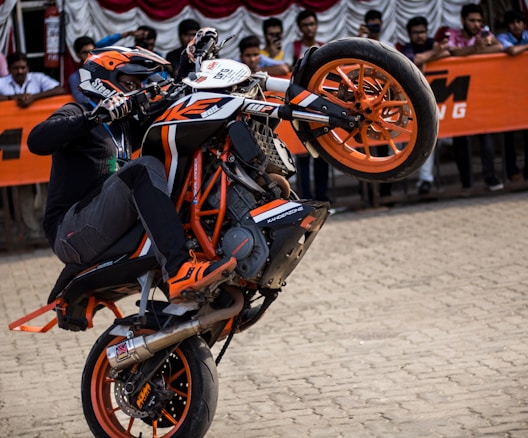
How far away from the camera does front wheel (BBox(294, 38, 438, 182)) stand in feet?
17.1

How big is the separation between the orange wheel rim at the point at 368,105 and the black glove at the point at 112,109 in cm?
92

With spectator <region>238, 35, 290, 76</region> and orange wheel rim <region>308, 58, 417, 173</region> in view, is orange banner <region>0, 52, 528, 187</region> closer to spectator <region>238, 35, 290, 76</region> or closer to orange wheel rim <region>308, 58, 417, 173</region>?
spectator <region>238, 35, 290, 76</region>

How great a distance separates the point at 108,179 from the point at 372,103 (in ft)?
4.62

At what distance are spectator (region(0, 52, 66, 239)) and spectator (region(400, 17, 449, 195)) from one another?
3831mm

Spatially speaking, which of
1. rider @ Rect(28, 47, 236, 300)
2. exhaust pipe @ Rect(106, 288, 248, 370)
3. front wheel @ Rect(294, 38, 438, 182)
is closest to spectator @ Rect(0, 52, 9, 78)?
rider @ Rect(28, 47, 236, 300)

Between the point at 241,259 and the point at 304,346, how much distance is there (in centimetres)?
243

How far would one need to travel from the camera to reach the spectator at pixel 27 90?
1163 cm

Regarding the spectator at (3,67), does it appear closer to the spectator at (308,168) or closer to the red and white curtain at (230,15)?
the red and white curtain at (230,15)

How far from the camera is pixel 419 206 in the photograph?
12.3 metres

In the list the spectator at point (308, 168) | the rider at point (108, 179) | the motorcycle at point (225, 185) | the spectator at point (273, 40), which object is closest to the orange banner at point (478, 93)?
the spectator at point (308, 168)

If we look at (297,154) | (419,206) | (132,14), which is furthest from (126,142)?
(132,14)

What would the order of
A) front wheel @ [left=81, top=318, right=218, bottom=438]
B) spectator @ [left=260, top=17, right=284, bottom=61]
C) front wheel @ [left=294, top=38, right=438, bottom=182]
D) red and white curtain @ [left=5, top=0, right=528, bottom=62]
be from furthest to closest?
red and white curtain @ [left=5, top=0, right=528, bottom=62] < spectator @ [left=260, top=17, right=284, bottom=61] < front wheel @ [left=81, top=318, right=218, bottom=438] < front wheel @ [left=294, top=38, right=438, bottom=182]

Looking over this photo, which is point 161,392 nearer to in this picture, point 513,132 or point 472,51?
point 472,51

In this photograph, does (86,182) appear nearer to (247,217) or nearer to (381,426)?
(247,217)
